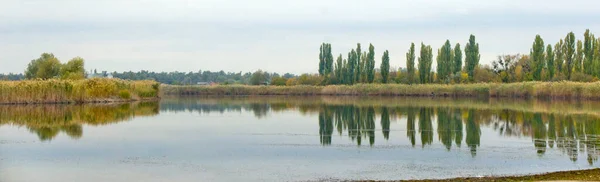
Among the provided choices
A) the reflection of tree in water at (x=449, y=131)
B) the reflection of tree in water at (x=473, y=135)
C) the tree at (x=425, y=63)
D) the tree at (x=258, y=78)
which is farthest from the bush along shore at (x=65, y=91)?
the tree at (x=258, y=78)

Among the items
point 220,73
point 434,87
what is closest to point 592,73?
point 434,87

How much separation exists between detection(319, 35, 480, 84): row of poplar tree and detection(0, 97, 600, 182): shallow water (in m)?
50.6

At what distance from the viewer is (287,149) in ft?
52.4

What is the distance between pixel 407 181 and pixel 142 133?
39.0 feet

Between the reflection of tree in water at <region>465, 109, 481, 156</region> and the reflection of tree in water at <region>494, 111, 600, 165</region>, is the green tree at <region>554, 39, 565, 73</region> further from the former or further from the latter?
the reflection of tree in water at <region>465, 109, 481, 156</region>

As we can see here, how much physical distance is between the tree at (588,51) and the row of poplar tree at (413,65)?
1263 cm

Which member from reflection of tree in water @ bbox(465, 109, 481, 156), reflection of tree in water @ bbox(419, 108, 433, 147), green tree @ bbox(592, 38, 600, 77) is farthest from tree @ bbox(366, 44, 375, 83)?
reflection of tree in water @ bbox(419, 108, 433, 147)

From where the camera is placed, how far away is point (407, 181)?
10.6m

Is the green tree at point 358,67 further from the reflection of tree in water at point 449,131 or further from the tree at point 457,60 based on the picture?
the reflection of tree in water at point 449,131

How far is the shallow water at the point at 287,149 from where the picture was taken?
12.0 m

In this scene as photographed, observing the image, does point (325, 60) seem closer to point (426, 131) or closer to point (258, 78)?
point (258, 78)

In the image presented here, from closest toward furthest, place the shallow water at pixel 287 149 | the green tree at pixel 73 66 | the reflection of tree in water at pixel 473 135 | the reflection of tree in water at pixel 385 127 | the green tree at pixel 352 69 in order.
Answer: the shallow water at pixel 287 149 → the reflection of tree in water at pixel 473 135 → the reflection of tree in water at pixel 385 127 → the green tree at pixel 73 66 → the green tree at pixel 352 69

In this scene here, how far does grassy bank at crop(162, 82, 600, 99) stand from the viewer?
175 ft

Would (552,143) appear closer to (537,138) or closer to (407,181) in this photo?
(537,138)
